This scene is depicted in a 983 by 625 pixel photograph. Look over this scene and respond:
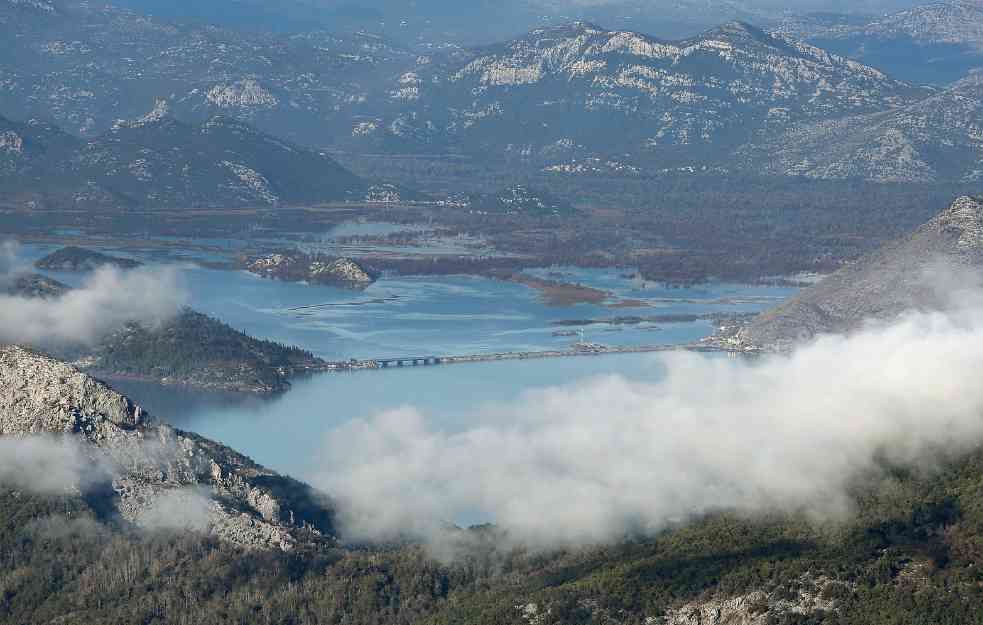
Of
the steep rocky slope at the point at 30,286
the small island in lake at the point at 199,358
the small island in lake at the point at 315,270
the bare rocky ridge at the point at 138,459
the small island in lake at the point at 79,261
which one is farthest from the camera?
the small island in lake at the point at 315,270

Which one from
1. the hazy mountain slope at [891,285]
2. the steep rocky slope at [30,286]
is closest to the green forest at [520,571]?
the hazy mountain slope at [891,285]

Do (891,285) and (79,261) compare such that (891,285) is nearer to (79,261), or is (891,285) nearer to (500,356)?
(500,356)

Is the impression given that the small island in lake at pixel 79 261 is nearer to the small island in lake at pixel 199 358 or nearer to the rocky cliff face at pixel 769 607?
the small island in lake at pixel 199 358

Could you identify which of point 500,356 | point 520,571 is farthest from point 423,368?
point 520,571

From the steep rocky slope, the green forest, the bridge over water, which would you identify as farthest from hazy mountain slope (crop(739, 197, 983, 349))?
the green forest

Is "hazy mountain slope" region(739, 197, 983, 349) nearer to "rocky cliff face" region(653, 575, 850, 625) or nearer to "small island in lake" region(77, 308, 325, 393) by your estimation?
"small island in lake" region(77, 308, 325, 393)
